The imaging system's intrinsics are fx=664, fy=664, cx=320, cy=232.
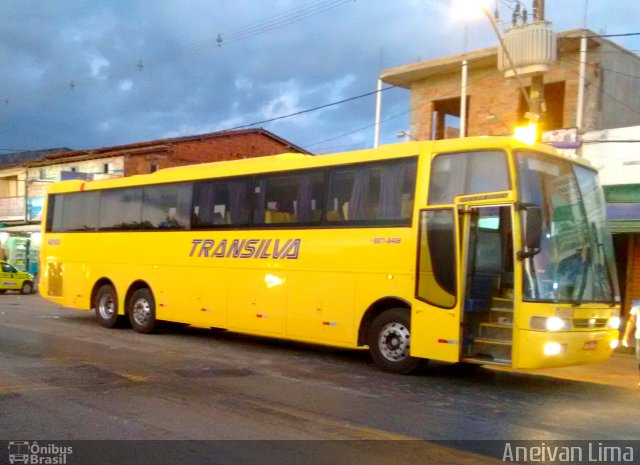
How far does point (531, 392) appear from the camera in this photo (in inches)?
375

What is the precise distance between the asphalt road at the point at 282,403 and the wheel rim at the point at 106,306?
3405 millimetres

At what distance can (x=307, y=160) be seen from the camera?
12016 millimetres

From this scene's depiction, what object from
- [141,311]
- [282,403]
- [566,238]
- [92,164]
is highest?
[92,164]

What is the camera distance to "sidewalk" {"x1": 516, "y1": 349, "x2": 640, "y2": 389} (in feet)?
37.0

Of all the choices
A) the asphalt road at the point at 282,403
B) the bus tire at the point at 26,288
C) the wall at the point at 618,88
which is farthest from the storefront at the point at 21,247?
the wall at the point at 618,88

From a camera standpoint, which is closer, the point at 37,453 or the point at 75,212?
the point at 37,453

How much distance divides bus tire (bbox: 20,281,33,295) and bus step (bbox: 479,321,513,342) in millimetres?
26752

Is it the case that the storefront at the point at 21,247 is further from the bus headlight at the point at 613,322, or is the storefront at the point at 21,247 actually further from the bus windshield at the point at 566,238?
the bus headlight at the point at 613,322

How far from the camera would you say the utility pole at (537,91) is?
15086mm

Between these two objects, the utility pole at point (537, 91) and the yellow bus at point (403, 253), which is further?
the utility pole at point (537, 91)

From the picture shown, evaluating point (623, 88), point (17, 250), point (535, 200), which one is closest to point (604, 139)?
point (623, 88)

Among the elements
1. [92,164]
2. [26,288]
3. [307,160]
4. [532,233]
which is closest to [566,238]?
[532,233]

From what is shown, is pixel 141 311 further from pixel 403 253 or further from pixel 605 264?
pixel 605 264

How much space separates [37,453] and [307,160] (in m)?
7.31
